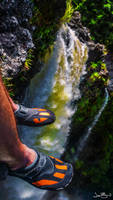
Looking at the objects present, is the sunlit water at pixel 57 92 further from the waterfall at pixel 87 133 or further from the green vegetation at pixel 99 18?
the green vegetation at pixel 99 18

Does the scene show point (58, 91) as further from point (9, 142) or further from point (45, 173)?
point (9, 142)

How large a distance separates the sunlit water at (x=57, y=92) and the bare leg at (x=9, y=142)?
97cm

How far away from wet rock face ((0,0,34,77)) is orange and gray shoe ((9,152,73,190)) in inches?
43.6

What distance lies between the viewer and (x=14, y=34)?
6.58 feet

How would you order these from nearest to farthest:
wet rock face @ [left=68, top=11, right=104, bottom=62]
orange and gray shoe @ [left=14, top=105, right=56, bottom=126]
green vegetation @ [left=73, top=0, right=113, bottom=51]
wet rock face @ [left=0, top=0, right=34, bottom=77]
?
1. wet rock face @ [left=0, top=0, right=34, bottom=77]
2. orange and gray shoe @ [left=14, top=105, right=56, bottom=126]
3. wet rock face @ [left=68, top=11, right=104, bottom=62]
4. green vegetation @ [left=73, top=0, right=113, bottom=51]

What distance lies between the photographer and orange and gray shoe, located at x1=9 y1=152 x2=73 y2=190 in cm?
164

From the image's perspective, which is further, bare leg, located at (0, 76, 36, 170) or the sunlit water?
the sunlit water

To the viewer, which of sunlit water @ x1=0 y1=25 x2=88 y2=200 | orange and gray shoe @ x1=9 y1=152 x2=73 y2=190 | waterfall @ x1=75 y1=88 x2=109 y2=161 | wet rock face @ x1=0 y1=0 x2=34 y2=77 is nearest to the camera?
orange and gray shoe @ x1=9 y1=152 x2=73 y2=190

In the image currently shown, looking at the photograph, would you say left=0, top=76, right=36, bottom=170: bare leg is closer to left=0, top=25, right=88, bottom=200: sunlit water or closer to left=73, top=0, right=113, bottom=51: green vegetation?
left=0, top=25, right=88, bottom=200: sunlit water

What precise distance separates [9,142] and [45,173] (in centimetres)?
72

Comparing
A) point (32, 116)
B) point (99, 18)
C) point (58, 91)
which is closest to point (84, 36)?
point (99, 18)

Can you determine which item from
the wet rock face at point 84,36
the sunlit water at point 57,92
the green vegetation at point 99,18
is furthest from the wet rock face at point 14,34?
the green vegetation at point 99,18

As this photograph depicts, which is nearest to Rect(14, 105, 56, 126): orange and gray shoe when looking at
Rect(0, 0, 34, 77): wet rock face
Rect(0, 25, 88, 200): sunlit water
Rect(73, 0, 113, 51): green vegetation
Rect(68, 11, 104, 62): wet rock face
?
Rect(0, 25, 88, 200): sunlit water

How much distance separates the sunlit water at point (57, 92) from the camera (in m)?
2.62
